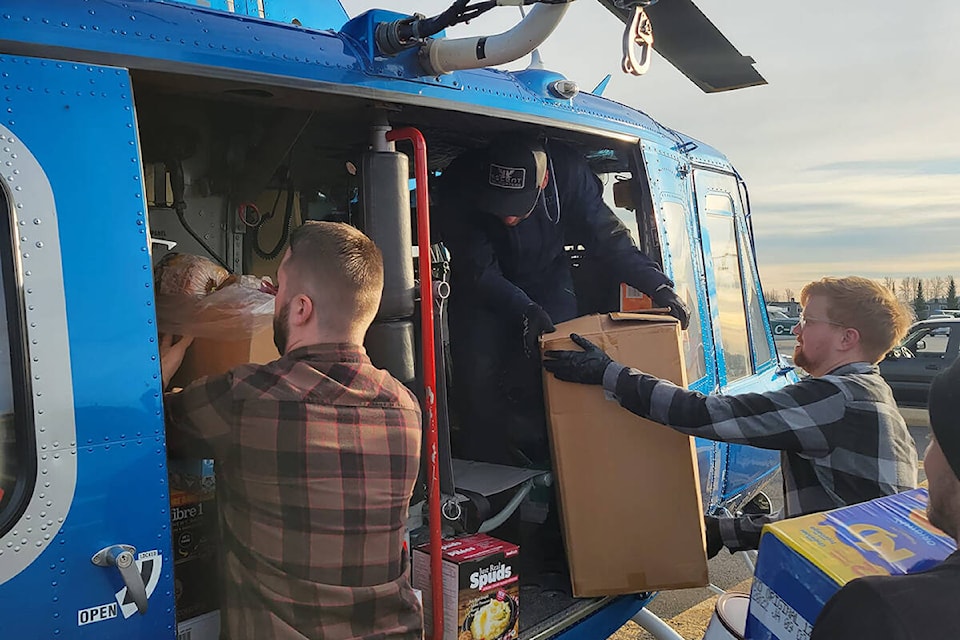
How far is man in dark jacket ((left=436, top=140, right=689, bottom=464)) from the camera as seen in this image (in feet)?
11.6

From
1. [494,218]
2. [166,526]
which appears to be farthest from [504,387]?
[166,526]

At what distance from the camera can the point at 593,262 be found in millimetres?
4195

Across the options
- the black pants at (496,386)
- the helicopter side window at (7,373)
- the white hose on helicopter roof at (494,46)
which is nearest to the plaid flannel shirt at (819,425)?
the black pants at (496,386)

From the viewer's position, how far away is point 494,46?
2283 millimetres

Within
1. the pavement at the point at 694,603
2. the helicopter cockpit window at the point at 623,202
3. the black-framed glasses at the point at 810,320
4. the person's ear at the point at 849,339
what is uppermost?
the helicopter cockpit window at the point at 623,202

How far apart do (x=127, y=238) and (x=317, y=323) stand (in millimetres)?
501

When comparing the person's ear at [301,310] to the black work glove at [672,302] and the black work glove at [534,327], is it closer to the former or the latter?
the black work glove at [534,327]

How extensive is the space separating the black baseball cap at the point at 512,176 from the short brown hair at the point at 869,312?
132cm

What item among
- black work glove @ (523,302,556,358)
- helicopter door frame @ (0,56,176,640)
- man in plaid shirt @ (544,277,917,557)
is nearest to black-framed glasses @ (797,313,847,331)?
man in plaid shirt @ (544,277,917,557)

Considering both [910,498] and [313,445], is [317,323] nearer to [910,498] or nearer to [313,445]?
[313,445]

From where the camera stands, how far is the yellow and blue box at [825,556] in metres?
1.61

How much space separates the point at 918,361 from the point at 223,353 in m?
11.9

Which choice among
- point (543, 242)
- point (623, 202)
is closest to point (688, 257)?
point (623, 202)

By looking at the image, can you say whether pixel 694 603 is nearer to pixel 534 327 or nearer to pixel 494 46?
pixel 534 327
